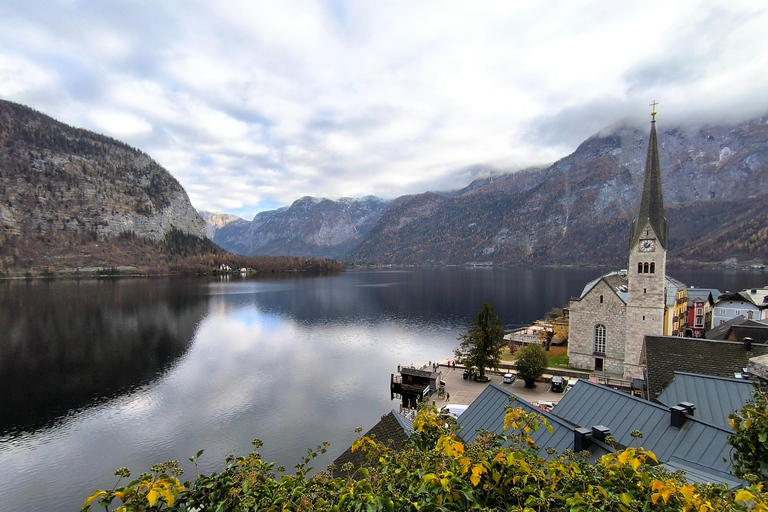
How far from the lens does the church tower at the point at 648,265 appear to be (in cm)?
3294

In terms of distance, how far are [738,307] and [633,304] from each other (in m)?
36.6

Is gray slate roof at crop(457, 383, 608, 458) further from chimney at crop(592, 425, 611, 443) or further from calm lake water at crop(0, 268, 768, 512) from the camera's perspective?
calm lake water at crop(0, 268, 768, 512)

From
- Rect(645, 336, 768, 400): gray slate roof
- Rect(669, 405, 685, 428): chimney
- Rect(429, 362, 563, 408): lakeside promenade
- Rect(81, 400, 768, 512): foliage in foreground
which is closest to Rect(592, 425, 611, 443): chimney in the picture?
Rect(669, 405, 685, 428): chimney

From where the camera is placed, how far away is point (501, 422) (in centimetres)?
1320

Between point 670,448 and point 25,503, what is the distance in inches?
1306

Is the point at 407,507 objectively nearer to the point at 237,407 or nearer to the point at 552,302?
the point at 237,407

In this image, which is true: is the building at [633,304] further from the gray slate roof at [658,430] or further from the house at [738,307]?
the house at [738,307]

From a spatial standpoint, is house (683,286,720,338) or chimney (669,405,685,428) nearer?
chimney (669,405,685,428)

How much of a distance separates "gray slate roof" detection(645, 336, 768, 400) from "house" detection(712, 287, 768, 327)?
43.0m

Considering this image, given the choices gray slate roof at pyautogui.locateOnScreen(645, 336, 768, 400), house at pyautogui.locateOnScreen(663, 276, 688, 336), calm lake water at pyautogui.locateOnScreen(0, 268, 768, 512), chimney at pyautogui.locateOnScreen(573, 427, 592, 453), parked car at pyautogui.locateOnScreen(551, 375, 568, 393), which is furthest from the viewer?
house at pyautogui.locateOnScreen(663, 276, 688, 336)

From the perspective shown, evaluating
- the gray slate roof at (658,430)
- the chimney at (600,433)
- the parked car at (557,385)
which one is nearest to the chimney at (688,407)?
the gray slate roof at (658,430)

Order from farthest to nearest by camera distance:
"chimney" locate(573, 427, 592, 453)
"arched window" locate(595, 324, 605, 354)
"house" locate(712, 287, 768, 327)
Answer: "house" locate(712, 287, 768, 327) → "arched window" locate(595, 324, 605, 354) → "chimney" locate(573, 427, 592, 453)

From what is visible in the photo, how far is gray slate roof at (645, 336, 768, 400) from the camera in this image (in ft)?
73.9

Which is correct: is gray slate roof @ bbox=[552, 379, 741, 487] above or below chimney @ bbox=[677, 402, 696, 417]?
below
